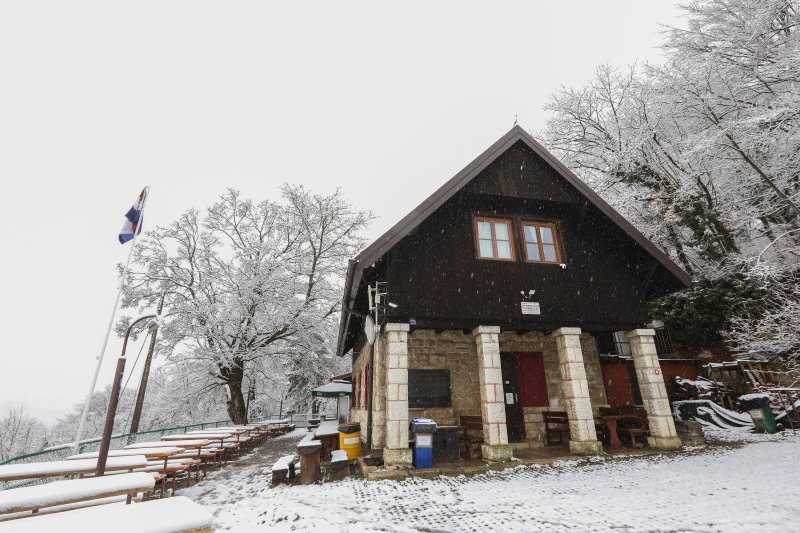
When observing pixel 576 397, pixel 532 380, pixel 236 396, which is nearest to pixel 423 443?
pixel 576 397

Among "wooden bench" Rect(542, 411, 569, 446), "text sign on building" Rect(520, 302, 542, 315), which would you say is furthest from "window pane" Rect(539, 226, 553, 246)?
"wooden bench" Rect(542, 411, 569, 446)

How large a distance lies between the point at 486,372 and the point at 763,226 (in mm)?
14061

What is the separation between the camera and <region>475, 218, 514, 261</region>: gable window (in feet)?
34.0

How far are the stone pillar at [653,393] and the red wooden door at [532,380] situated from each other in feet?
8.21

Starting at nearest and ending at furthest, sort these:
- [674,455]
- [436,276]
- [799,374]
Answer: [674,455] → [436,276] → [799,374]

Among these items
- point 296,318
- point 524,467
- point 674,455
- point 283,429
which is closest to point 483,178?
point 524,467

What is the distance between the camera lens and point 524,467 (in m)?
8.14

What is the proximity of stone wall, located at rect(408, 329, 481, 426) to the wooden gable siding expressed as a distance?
159cm

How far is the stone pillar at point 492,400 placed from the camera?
8.46 metres

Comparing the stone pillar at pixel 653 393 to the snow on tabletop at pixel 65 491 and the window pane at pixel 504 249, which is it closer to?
the window pane at pixel 504 249

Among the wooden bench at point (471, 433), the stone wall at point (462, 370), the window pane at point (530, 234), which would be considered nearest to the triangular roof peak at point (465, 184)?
the window pane at point (530, 234)

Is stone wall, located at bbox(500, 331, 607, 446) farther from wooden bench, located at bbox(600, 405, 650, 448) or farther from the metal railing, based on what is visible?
the metal railing

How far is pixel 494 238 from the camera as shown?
10.6 m

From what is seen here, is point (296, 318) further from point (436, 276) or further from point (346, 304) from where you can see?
point (436, 276)
